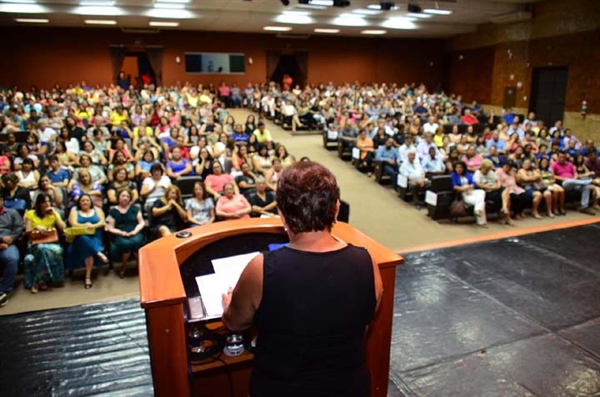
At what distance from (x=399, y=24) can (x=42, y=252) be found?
12979 millimetres

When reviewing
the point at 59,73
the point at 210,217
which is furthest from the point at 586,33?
the point at 59,73

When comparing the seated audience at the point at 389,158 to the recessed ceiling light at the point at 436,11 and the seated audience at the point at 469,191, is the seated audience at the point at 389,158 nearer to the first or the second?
the seated audience at the point at 469,191

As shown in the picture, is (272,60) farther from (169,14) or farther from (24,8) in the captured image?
(24,8)

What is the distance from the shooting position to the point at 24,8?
35.7 feet

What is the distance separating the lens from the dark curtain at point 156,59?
15.2 meters

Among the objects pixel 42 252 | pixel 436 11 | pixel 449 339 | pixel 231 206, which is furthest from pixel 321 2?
pixel 449 339

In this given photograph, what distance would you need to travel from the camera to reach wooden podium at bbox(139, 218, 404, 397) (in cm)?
149

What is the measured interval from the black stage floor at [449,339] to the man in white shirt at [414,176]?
7.39 feet

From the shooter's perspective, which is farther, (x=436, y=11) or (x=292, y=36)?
(x=292, y=36)

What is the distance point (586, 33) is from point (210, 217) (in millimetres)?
10880

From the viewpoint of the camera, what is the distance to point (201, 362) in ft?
5.63

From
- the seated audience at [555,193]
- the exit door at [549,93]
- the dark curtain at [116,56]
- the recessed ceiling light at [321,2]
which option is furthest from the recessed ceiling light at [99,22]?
the exit door at [549,93]

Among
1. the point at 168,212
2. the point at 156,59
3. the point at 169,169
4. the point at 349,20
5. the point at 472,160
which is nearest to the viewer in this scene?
the point at 168,212

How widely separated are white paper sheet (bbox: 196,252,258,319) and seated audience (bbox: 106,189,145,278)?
2.76 metres
